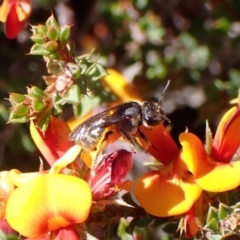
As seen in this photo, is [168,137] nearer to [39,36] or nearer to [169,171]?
[169,171]

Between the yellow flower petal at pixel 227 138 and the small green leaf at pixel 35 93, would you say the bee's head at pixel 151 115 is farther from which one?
the small green leaf at pixel 35 93

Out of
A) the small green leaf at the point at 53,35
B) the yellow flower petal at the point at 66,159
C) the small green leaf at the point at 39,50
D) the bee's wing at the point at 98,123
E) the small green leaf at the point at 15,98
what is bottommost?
the yellow flower petal at the point at 66,159

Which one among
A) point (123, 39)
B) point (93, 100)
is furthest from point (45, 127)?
point (123, 39)

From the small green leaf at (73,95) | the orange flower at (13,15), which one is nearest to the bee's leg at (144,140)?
the small green leaf at (73,95)

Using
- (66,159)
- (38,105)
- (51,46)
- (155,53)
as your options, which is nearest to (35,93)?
(38,105)

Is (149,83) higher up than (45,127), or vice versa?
(45,127)

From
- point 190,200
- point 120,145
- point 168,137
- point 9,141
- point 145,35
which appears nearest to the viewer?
point 190,200

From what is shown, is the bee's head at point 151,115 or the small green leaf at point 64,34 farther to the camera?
A: the small green leaf at point 64,34

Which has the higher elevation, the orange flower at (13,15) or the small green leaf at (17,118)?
the orange flower at (13,15)
